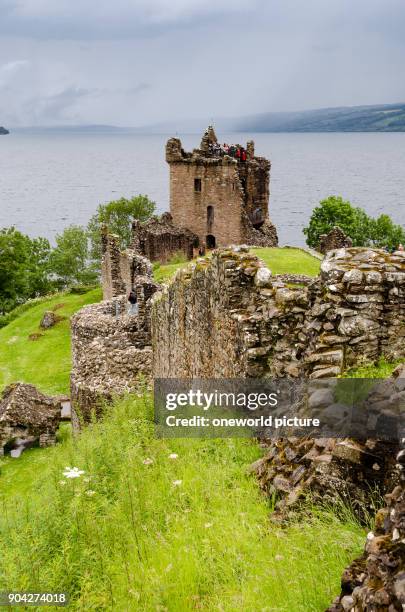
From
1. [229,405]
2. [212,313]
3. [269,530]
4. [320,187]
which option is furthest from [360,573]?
[320,187]

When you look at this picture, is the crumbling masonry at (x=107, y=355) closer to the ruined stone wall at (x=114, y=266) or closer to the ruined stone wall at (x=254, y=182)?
the ruined stone wall at (x=114, y=266)

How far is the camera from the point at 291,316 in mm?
9445

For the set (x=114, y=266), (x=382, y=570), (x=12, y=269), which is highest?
(x=382, y=570)

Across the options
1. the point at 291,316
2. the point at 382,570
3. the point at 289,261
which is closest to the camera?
the point at 382,570

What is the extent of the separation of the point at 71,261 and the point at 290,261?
164 feet

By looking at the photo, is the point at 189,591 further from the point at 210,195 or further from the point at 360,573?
the point at 210,195

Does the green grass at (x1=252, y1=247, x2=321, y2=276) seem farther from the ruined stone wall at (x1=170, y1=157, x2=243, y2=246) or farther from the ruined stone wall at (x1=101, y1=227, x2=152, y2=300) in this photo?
the ruined stone wall at (x1=170, y1=157, x2=243, y2=246)

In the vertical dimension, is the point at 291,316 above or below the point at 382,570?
above

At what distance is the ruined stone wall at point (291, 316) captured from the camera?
820cm

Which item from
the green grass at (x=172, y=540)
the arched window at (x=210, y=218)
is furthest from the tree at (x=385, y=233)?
the green grass at (x=172, y=540)

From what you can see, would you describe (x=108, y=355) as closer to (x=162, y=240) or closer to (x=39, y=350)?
(x=39, y=350)

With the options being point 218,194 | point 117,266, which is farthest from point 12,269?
point 117,266

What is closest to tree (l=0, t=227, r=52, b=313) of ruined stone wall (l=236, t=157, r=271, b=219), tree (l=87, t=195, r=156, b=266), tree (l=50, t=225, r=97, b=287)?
tree (l=50, t=225, r=97, b=287)

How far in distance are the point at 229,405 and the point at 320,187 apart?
176914mm
